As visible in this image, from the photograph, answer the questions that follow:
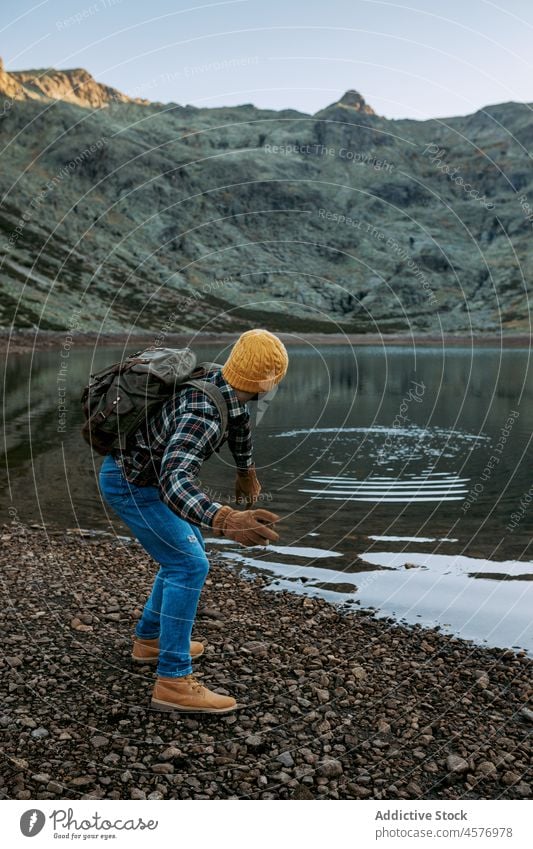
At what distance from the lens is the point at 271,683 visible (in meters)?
8.17

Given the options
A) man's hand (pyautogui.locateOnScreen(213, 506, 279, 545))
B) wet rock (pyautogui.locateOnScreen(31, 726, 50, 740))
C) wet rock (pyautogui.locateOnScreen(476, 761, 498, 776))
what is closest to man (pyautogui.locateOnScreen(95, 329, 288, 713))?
man's hand (pyautogui.locateOnScreen(213, 506, 279, 545))

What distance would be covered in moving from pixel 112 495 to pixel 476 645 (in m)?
5.42

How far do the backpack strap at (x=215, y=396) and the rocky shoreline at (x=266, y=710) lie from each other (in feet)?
9.30

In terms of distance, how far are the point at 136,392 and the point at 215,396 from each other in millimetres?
712

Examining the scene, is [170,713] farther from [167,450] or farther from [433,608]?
[433,608]

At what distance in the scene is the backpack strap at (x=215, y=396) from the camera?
6371 mm

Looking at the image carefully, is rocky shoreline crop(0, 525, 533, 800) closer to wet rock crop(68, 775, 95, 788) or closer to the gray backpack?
wet rock crop(68, 775, 95, 788)

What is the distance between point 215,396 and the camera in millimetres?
6418

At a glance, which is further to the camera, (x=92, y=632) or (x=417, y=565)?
(x=417, y=565)

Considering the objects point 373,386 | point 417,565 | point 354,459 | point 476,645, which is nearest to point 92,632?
point 476,645

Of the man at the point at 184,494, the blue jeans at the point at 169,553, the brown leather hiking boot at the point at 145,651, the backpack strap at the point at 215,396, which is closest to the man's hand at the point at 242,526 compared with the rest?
the man at the point at 184,494

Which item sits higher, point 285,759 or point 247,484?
point 247,484

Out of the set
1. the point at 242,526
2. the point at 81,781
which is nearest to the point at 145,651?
the point at 81,781

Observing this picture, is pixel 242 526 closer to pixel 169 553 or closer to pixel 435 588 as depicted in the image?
pixel 169 553
